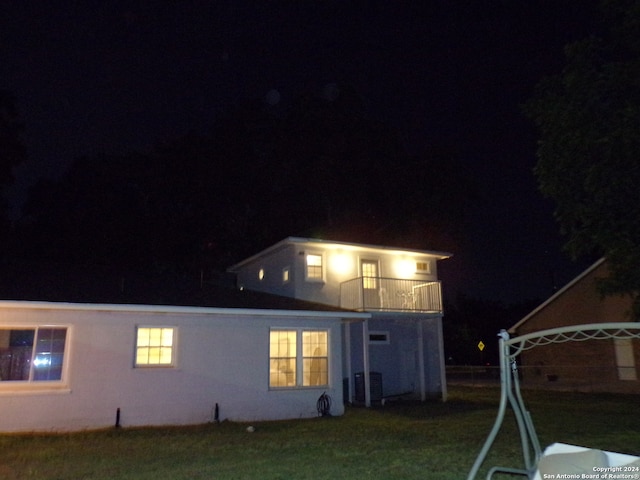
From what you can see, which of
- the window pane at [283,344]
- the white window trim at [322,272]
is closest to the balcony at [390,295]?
the white window trim at [322,272]

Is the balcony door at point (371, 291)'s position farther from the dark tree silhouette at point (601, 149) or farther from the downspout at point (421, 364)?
the dark tree silhouette at point (601, 149)

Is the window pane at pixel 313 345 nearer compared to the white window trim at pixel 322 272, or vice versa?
the window pane at pixel 313 345

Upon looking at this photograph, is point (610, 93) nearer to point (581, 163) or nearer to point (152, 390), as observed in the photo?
point (581, 163)

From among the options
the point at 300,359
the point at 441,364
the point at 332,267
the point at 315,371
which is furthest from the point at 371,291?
the point at 300,359

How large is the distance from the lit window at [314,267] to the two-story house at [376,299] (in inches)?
1.3

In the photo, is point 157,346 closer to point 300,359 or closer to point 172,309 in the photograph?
point 172,309

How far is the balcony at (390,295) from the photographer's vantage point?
17453mm

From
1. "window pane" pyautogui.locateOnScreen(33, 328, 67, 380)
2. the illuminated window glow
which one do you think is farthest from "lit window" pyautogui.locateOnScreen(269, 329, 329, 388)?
"window pane" pyautogui.locateOnScreen(33, 328, 67, 380)

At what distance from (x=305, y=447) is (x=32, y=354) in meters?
6.16

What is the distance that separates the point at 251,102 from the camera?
3462 cm

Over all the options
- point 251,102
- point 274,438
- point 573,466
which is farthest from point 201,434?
point 251,102

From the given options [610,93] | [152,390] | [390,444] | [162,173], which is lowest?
[390,444]

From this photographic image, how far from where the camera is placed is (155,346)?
12.7 m

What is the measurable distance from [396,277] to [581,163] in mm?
9048
